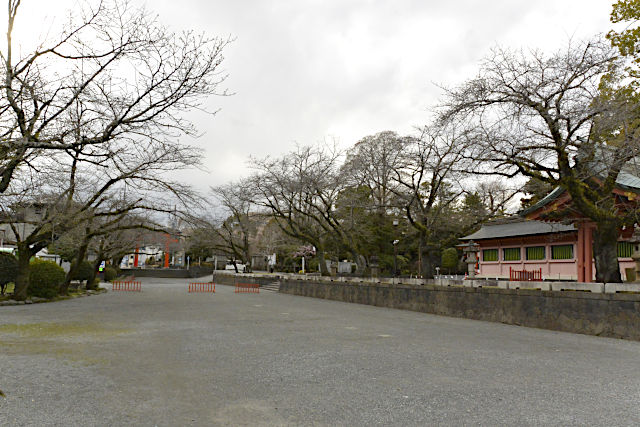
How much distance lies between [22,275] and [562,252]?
2506 centimetres

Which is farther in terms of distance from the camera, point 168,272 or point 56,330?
point 168,272

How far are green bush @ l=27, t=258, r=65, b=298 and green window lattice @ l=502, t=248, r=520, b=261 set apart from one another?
24.1 m

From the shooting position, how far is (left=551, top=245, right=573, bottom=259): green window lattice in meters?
21.8

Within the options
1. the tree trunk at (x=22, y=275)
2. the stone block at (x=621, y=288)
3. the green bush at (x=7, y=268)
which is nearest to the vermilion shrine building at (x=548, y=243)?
the stone block at (x=621, y=288)

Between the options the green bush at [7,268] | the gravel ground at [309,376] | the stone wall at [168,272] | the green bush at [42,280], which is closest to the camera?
the gravel ground at [309,376]

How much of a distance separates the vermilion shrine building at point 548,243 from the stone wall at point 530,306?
3.63m

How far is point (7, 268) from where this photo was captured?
18.5m

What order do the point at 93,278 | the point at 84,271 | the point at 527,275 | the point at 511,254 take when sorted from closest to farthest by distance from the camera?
the point at 527,275 < the point at 511,254 < the point at 84,271 < the point at 93,278

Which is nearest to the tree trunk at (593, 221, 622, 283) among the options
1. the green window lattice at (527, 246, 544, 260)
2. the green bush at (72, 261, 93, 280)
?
the green window lattice at (527, 246, 544, 260)

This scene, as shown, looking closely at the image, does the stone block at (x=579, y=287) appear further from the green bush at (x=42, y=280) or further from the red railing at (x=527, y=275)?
the green bush at (x=42, y=280)

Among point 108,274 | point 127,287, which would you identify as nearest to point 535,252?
point 127,287

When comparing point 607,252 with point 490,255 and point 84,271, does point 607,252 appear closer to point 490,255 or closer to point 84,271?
point 490,255

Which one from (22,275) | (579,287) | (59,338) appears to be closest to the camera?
(59,338)

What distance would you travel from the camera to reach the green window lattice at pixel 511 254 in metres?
25.3
